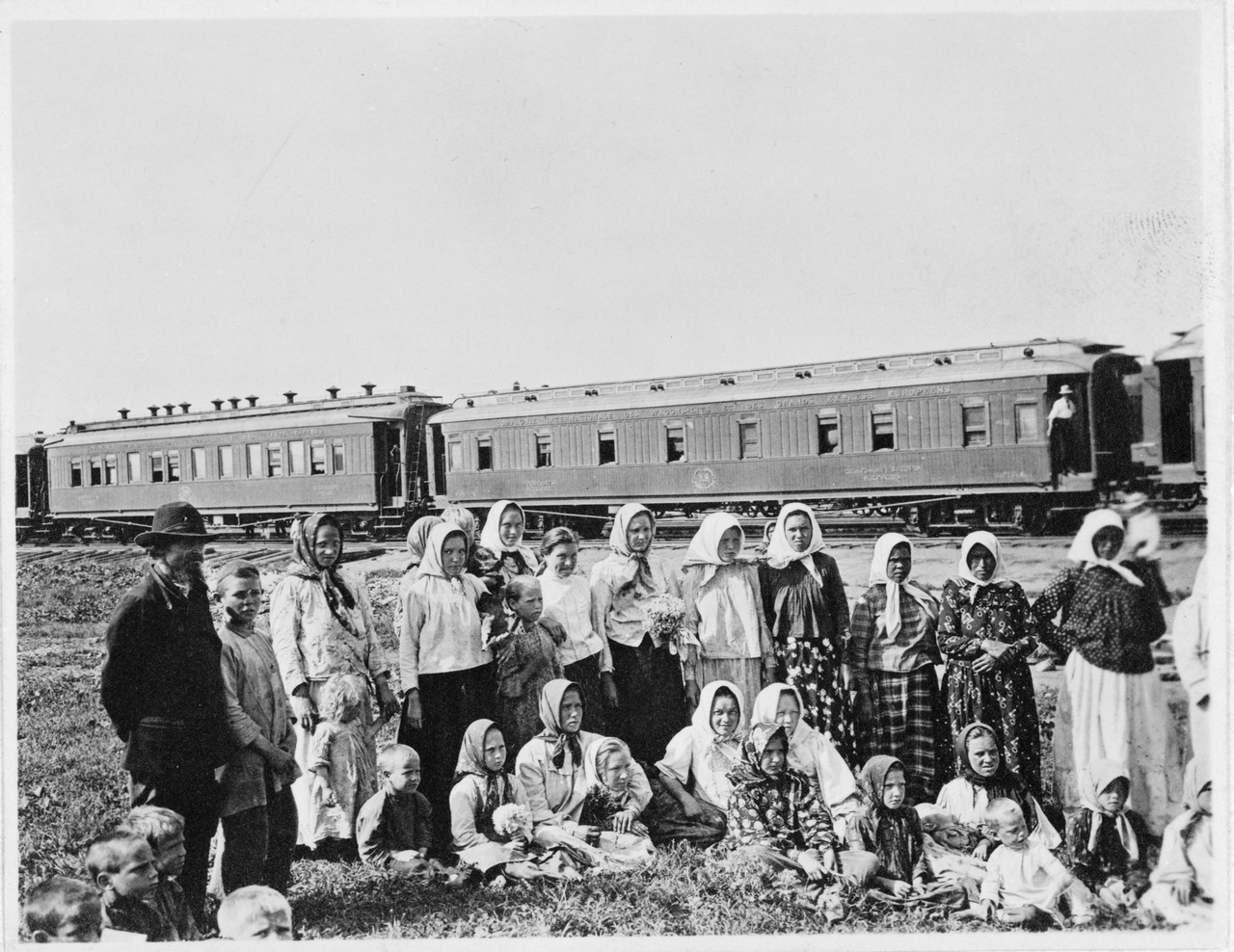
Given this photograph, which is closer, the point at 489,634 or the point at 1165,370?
the point at 489,634

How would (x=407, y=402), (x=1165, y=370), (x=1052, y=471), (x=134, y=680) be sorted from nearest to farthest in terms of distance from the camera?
(x=134, y=680), (x=1165, y=370), (x=1052, y=471), (x=407, y=402)

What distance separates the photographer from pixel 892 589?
5191 mm

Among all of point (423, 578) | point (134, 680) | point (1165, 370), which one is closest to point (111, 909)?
point (134, 680)

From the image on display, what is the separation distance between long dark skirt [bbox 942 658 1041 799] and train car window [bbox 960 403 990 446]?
1.80 meters

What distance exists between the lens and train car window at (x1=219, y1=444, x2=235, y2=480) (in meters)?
6.75

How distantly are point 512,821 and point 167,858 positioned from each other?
161cm

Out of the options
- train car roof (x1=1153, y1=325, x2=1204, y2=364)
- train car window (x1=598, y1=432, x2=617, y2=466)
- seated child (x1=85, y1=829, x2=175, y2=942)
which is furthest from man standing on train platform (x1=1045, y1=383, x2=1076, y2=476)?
seated child (x1=85, y1=829, x2=175, y2=942)

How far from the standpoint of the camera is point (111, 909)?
4.97 meters

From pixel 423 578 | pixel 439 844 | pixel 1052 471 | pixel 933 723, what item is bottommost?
pixel 439 844

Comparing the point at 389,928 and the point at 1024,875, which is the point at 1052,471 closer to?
the point at 1024,875

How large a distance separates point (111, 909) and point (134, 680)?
1.33m

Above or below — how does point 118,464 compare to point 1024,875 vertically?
above

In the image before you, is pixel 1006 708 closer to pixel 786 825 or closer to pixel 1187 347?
pixel 786 825

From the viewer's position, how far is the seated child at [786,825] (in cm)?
501
